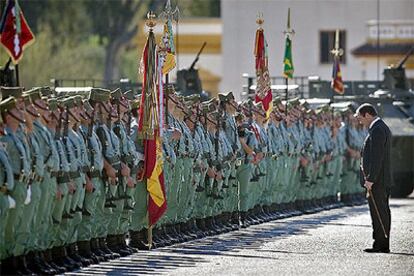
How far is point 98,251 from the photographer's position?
19.2 meters

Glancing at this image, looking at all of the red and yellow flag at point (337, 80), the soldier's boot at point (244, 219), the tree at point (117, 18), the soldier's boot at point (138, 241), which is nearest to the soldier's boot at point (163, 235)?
the soldier's boot at point (138, 241)

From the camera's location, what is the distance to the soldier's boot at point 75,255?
18266mm

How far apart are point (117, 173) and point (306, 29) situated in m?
48.8

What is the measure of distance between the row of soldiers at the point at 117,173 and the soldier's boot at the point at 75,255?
0.02m

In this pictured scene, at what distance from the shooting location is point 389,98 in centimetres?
3747

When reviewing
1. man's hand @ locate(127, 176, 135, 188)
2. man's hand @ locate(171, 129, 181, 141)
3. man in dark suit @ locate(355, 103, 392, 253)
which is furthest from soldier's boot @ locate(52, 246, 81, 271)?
man in dark suit @ locate(355, 103, 392, 253)

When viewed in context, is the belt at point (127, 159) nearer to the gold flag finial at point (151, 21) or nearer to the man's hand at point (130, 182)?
the man's hand at point (130, 182)

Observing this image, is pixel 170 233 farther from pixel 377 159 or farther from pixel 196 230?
pixel 377 159

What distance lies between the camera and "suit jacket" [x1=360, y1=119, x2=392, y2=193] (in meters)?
20.6

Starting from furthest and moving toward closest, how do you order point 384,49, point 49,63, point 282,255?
point 49,63 → point 384,49 → point 282,255

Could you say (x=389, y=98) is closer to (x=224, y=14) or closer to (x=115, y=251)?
(x=115, y=251)

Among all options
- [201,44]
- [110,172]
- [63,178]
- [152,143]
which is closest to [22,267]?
[63,178]

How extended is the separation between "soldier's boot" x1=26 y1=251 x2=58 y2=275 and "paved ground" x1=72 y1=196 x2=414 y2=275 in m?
0.37

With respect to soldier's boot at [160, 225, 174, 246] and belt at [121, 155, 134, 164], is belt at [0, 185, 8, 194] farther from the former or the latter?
soldier's boot at [160, 225, 174, 246]
